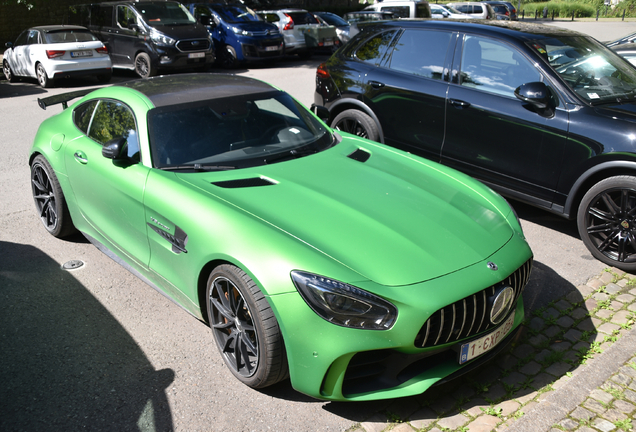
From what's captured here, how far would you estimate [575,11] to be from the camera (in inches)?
2159

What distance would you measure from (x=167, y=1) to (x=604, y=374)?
15.4m

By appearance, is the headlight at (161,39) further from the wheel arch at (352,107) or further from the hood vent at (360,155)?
the hood vent at (360,155)

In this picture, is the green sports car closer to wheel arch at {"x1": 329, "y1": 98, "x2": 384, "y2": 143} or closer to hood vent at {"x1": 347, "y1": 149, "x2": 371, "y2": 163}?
hood vent at {"x1": 347, "y1": 149, "x2": 371, "y2": 163}

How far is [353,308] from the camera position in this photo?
9.19 ft

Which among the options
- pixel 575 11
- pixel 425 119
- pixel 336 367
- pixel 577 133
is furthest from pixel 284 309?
pixel 575 11

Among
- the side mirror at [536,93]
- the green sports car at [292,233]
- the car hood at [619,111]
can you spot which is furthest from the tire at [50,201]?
the car hood at [619,111]

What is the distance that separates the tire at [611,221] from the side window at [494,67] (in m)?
1.20

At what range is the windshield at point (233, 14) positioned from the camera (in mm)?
17062

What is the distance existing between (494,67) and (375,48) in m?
1.66

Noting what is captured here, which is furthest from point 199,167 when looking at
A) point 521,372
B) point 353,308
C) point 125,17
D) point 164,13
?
point 125,17

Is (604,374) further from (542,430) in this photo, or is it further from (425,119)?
(425,119)

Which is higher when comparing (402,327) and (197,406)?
(402,327)

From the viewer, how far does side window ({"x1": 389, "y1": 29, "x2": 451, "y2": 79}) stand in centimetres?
599

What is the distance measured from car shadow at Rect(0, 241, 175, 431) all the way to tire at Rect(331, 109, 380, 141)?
11.6 feet
